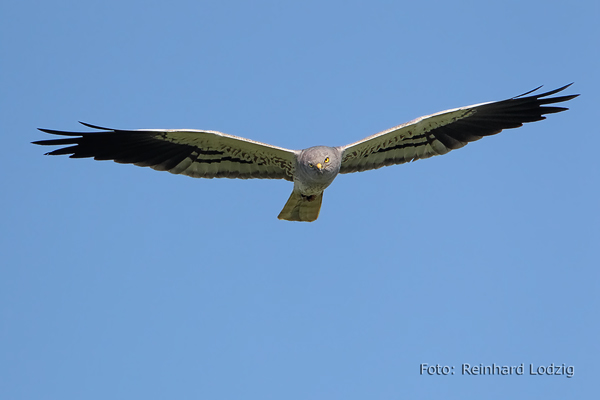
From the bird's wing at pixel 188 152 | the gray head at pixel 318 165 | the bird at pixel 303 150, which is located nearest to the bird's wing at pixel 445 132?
the bird at pixel 303 150

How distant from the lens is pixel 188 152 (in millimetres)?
11750

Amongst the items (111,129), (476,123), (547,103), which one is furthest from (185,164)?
(547,103)

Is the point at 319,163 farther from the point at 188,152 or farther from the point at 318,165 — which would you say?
the point at 188,152

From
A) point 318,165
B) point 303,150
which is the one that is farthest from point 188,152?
point 318,165

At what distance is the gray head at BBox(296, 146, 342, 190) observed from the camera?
10812 millimetres

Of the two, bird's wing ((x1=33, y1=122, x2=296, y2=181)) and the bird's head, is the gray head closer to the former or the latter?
the bird's head

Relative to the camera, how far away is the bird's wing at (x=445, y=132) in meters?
12.0

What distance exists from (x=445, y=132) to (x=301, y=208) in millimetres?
3150

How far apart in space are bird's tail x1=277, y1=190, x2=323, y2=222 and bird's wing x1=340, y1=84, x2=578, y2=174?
0.93m

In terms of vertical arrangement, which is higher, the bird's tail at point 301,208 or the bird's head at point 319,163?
the bird's head at point 319,163

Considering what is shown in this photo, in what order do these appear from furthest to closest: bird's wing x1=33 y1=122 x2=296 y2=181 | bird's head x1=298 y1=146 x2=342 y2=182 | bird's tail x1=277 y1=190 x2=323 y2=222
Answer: bird's tail x1=277 y1=190 x2=323 y2=222 → bird's wing x1=33 y1=122 x2=296 y2=181 → bird's head x1=298 y1=146 x2=342 y2=182

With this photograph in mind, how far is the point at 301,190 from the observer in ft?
38.1

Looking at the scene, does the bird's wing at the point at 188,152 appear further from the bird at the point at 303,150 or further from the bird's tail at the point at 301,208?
the bird's tail at the point at 301,208

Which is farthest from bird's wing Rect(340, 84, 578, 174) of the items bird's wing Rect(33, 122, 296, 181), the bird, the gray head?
bird's wing Rect(33, 122, 296, 181)
